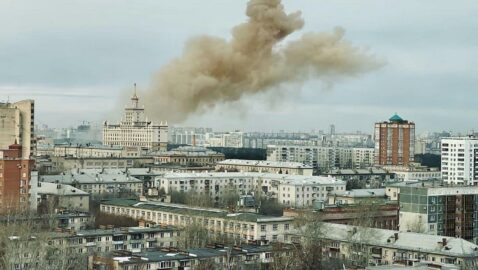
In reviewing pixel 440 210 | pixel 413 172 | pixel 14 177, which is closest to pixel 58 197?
pixel 14 177

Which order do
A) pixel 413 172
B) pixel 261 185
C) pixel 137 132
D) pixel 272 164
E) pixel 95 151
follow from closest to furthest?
pixel 261 185 < pixel 272 164 < pixel 413 172 < pixel 95 151 < pixel 137 132

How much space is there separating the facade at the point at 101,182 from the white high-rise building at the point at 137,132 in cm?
2695

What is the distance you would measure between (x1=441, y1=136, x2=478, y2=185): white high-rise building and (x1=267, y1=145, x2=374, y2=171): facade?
1825cm

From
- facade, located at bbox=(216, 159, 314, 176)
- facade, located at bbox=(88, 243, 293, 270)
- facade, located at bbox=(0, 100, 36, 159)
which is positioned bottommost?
facade, located at bbox=(88, 243, 293, 270)

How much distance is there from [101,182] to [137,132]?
108 ft

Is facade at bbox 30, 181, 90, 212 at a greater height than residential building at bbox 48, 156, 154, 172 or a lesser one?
lesser

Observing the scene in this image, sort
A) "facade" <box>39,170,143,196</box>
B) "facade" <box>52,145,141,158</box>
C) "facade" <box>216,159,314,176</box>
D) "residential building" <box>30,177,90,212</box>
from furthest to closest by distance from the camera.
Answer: "facade" <box>52,145,141,158</box>
"facade" <box>216,159,314,176</box>
"facade" <box>39,170,143,196</box>
"residential building" <box>30,177,90,212</box>

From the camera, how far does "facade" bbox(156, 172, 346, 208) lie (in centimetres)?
3522

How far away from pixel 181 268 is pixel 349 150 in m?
60.1

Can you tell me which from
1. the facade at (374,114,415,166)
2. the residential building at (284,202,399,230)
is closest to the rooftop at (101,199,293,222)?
the residential building at (284,202,399,230)

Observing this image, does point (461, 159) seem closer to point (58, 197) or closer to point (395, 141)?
point (395, 141)

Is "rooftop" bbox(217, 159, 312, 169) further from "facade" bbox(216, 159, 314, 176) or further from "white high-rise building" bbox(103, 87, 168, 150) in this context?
"white high-rise building" bbox(103, 87, 168, 150)

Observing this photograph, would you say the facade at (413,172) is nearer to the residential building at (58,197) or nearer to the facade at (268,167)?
the facade at (268,167)

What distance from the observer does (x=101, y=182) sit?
3578 cm
